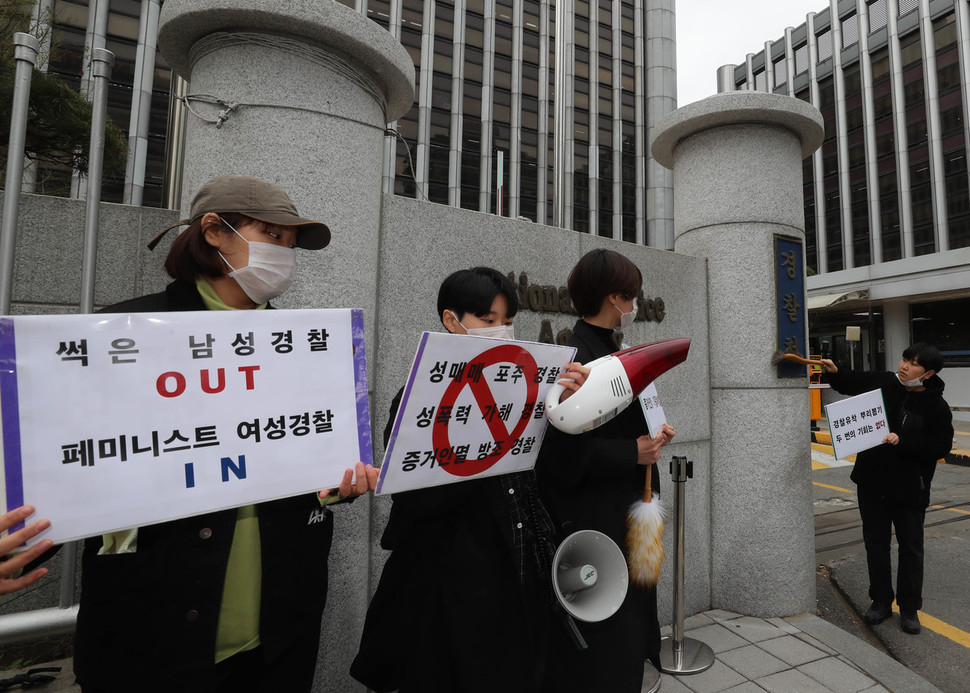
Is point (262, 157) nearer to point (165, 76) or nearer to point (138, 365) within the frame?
point (138, 365)

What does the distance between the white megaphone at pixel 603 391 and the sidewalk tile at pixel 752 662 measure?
96.8 inches

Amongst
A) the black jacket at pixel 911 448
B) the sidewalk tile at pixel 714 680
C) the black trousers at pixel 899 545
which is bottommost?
the sidewalk tile at pixel 714 680

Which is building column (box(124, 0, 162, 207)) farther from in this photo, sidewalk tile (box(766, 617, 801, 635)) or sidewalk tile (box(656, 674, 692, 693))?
sidewalk tile (box(766, 617, 801, 635))

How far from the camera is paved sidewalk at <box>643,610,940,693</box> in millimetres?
2982

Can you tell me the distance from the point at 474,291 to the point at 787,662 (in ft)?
10.6

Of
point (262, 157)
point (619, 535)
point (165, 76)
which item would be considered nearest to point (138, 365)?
point (262, 157)

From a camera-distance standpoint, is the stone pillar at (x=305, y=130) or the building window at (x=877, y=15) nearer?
the stone pillar at (x=305, y=130)

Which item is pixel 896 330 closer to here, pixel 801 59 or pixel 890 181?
pixel 890 181

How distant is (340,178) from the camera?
243cm

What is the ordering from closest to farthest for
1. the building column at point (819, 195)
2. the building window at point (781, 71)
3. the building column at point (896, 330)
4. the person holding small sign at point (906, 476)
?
the person holding small sign at point (906, 476) → the building column at point (896, 330) → the building column at point (819, 195) → the building window at point (781, 71)

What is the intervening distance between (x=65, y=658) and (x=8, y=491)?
7.27ft

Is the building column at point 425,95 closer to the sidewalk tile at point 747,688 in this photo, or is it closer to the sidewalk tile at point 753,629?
the sidewalk tile at point 753,629

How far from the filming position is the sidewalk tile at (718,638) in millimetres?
3445

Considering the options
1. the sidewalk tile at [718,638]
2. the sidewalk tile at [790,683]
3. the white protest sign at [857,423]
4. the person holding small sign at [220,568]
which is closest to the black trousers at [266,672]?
the person holding small sign at [220,568]
